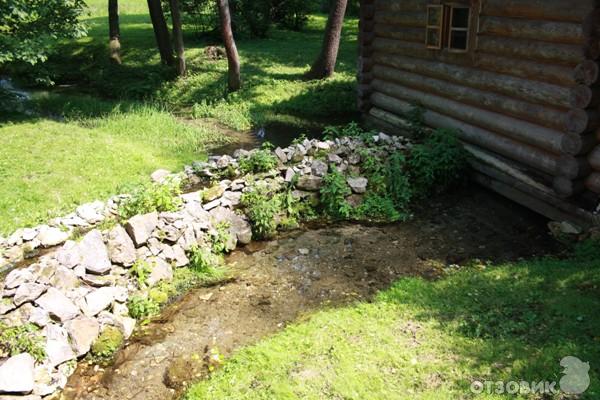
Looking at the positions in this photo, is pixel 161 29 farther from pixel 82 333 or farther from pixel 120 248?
pixel 82 333

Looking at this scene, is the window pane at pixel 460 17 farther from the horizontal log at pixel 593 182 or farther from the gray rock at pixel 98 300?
the gray rock at pixel 98 300

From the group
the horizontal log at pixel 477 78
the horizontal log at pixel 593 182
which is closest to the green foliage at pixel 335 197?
the horizontal log at pixel 477 78

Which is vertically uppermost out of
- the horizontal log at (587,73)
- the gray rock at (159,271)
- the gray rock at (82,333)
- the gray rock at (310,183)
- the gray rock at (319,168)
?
the horizontal log at (587,73)

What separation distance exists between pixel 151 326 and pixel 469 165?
263 inches

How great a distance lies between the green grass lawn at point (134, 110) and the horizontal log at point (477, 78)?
3115 mm

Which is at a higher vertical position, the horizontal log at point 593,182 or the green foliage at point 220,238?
the horizontal log at point 593,182

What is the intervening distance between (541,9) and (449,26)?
8.28ft

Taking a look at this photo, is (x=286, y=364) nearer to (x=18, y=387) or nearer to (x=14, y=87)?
(x=18, y=387)

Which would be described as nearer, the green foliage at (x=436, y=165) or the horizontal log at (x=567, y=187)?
the horizontal log at (x=567, y=187)

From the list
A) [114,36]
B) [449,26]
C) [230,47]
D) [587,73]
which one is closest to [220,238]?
[587,73]

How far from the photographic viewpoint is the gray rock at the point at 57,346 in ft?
17.7

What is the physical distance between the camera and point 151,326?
248 inches

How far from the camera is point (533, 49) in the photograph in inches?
331

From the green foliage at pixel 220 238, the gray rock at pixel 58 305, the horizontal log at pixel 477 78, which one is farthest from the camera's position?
the horizontal log at pixel 477 78
